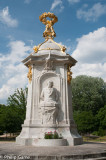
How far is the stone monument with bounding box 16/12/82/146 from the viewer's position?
1037 cm

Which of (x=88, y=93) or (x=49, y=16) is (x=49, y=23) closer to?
(x=49, y=16)

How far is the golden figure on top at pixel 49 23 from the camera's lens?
14.2 m

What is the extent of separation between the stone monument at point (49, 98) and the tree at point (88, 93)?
908 inches

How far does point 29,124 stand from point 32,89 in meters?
2.38

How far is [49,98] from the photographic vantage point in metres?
11.0

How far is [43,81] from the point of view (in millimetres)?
11914

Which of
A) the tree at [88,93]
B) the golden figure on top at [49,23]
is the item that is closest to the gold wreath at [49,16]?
the golden figure on top at [49,23]

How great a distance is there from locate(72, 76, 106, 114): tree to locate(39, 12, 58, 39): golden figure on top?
22347 mm

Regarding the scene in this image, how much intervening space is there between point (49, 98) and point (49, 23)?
6957mm

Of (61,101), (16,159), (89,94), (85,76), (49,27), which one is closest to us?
(16,159)

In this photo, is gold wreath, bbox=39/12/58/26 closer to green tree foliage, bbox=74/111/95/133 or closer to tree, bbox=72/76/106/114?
green tree foliage, bbox=74/111/95/133

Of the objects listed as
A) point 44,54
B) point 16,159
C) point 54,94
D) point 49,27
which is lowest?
point 16,159

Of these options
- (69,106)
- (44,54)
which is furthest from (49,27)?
(69,106)

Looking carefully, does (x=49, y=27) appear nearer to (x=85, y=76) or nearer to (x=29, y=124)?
(x=29, y=124)
